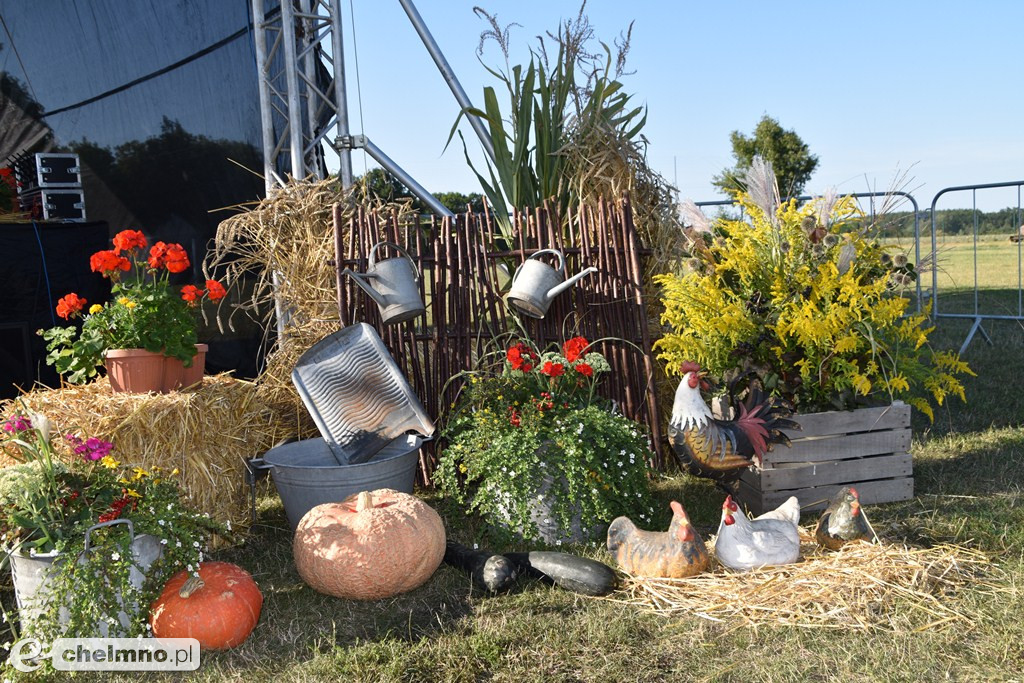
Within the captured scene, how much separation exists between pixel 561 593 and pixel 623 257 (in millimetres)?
1968

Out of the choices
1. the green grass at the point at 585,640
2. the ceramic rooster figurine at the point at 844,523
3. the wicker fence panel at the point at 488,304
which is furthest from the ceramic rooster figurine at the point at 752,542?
the wicker fence panel at the point at 488,304

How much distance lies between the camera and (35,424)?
2746 mm

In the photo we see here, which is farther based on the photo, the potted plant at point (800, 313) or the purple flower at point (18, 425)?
the potted plant at point (800, 313)

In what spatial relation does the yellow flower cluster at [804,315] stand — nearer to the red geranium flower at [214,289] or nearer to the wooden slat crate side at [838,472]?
the wooden slat crate side at [838,472]

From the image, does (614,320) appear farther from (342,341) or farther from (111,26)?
(111,26)

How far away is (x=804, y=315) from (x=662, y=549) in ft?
4.27

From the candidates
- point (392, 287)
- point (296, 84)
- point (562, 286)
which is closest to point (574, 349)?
point (562, 286)

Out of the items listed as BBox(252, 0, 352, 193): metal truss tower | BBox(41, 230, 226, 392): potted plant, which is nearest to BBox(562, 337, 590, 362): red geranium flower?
BBox(41, 230, 226, 392): potted plant

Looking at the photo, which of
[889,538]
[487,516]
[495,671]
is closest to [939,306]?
[889,538]

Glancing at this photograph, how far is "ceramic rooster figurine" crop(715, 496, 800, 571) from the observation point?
9.67 ft

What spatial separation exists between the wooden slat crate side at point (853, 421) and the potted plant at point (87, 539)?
2536 millimetres

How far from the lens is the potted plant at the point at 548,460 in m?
3.24

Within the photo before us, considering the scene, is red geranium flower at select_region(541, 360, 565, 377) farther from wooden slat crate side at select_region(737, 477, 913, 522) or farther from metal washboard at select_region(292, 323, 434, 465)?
wooden slat crate side at select_region(737, 477, 913, 522)

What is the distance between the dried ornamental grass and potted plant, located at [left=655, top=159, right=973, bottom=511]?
2.21ft
